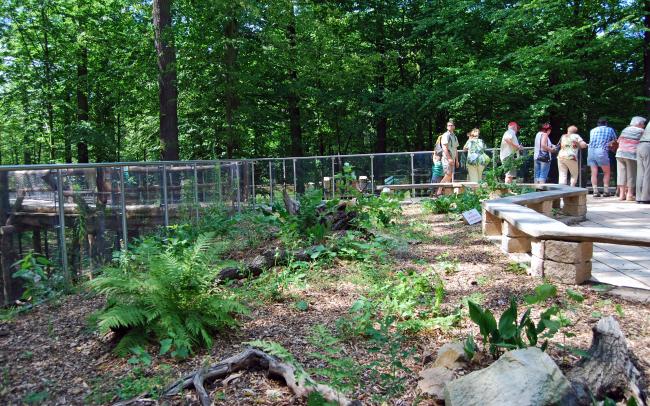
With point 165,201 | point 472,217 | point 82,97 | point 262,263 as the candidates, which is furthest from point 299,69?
point 262,263

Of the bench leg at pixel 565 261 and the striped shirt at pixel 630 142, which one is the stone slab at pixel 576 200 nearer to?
the striped shirt at pixel 630 142

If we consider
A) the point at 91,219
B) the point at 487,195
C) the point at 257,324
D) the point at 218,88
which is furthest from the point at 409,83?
the point at 257,324

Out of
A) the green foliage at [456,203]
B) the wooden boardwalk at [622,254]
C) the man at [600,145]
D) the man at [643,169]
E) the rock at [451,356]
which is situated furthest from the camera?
the man at [600,145]

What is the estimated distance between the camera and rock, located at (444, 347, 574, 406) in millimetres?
2346

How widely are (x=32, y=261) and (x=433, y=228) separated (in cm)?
570

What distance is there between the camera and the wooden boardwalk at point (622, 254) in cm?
503

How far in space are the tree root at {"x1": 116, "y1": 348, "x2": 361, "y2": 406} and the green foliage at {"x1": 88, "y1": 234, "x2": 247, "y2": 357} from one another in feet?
1.21

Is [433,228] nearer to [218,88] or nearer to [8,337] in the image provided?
[8,337]

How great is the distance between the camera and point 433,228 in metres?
8.45

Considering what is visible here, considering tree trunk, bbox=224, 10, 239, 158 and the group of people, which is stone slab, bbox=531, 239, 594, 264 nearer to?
the group of people

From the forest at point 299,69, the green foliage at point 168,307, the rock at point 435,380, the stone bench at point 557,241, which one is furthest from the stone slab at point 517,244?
the forest at point 299,69

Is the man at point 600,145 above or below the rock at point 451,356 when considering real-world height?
above

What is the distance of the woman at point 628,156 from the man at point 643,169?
0.41 metres

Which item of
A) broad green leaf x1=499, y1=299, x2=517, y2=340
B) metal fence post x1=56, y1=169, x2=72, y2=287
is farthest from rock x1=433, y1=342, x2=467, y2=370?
metal fence post x1=56, y1=169, x2=72, y2=287
